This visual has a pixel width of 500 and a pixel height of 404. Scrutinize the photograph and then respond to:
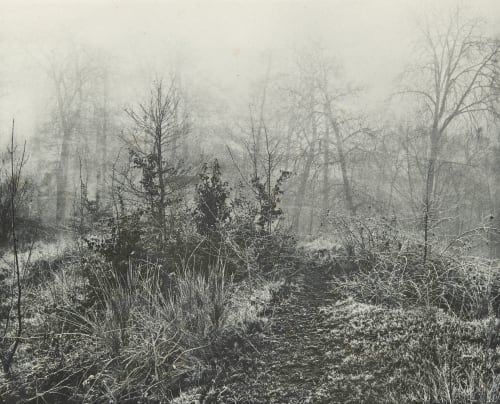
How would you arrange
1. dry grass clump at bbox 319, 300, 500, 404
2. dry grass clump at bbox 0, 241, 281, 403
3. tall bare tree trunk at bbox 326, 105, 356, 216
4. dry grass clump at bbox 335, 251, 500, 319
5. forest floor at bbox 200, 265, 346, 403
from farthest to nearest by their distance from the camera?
tall bare tree trunk at bbox 326, 105, 356, 216 → dry grass clump at bbox 335, 251, 500, 319 → dry grass clump at bbox 0, 241, 281, 403 → forest floor at bbox 200, 265, 346, 403 → dry grass clump at bbox 319, 300, 500, 404

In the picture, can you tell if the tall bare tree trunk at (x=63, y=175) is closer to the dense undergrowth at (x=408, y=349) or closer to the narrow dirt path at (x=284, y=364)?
the narrow dirt path at (x=284, y=364)

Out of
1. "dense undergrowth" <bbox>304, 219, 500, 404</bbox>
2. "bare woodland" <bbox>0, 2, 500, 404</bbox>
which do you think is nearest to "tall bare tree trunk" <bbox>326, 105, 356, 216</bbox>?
"bare woodland" <bbox>0, 2, 500, 404</bbox>

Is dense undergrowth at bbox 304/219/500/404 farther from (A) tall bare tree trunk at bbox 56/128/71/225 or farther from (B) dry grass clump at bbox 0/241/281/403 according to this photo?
(A) tall bare tree trunk at bbox 56/128/71/225

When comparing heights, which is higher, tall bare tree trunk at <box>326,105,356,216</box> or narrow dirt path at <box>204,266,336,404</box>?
tall bare tree trunk at <box>326,105,356,216</box>

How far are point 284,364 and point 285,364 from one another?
1 cm

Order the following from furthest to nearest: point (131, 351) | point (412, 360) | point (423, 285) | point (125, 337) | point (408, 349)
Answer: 1. point (423, 285)
2. point (125, 337)
3. point (131, 351)
4. point (408, 349)
5. point (412, 360)

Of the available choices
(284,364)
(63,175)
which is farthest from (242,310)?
(63,175)

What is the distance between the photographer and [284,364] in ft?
12.7

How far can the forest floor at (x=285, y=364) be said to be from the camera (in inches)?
132

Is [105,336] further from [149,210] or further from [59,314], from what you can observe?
[149,210]

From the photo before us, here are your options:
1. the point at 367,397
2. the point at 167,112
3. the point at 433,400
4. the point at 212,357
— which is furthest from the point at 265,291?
the point at 167,112

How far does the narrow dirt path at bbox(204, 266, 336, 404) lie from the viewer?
11.0 feet

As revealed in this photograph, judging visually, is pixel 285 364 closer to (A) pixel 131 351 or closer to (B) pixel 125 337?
(A) pixel 131 351

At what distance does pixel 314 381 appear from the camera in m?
3.44
